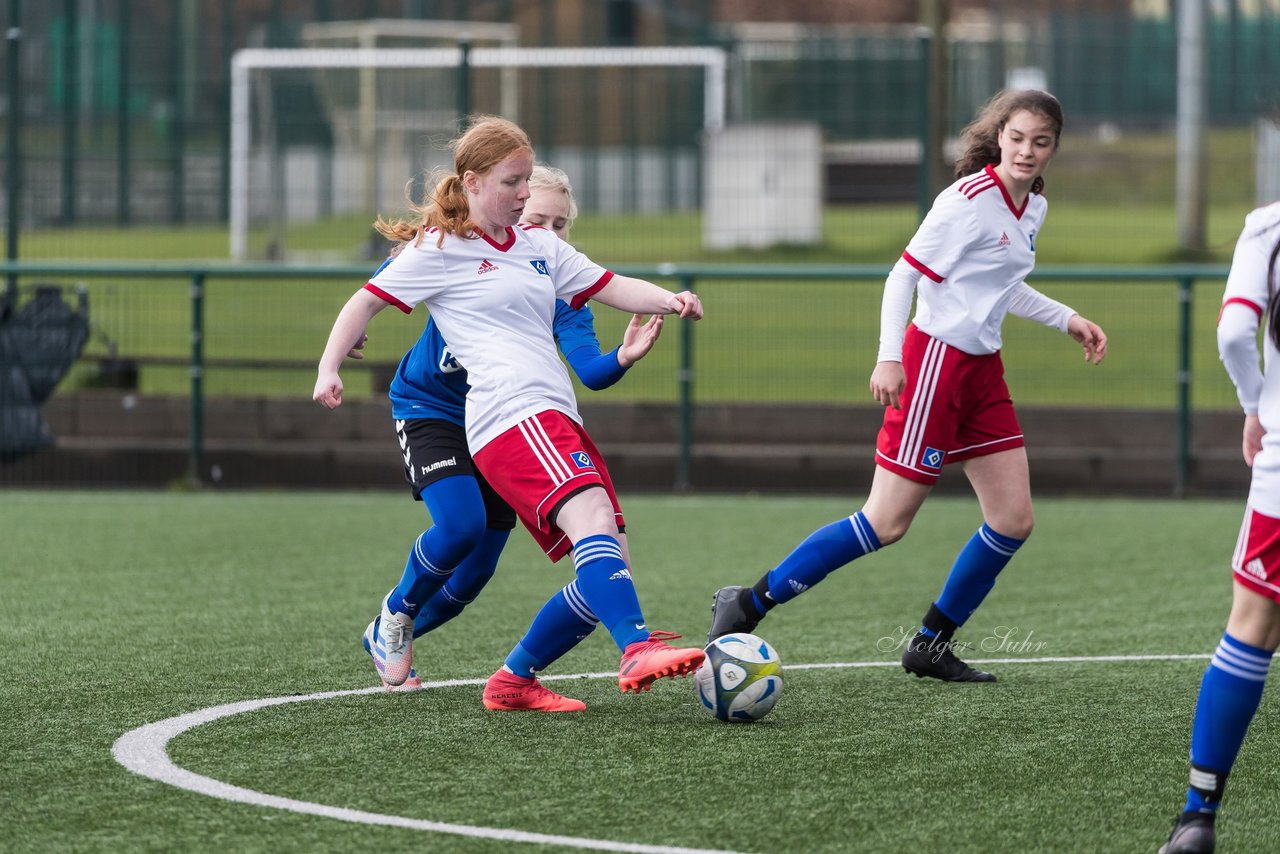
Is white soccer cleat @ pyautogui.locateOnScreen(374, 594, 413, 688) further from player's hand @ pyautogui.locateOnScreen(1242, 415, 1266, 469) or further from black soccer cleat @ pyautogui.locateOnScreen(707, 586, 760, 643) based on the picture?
player's hand @ pyautogui.locateOnScreen(1242, 415, 1266, 469)

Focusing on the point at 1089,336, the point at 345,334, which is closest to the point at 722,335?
the point at 1089,336

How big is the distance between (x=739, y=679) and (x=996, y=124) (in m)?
1.98

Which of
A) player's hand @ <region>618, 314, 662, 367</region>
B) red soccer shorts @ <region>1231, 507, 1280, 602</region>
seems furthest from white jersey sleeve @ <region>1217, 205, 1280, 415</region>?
player's hand @ <region>618, 314, 662, 367</region>

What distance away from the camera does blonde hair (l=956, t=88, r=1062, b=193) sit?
18.9 ft

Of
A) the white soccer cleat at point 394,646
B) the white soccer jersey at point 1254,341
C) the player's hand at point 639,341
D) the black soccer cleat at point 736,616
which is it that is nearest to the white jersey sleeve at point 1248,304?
the white soccer jersey at point 1254,341

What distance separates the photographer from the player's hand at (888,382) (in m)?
5.53

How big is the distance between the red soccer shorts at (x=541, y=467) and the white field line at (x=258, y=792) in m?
0.91

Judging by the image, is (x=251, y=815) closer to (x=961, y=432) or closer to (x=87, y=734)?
(x=87, y=734)

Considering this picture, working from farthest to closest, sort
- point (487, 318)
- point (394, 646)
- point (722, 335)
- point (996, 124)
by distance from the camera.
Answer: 1. point (722, 335)
2. point (996, 124)
3. point (394, 646)
4. point (487, 318)

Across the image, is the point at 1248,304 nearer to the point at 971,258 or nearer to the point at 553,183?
the point at 971,258

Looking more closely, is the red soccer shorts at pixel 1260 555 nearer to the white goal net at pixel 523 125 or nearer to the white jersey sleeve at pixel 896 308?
the white jersey sleeve at pixel 896 308

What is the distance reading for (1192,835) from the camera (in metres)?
3.86

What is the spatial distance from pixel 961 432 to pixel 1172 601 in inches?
92.1

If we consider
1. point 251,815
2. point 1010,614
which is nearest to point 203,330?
point 1010,614
